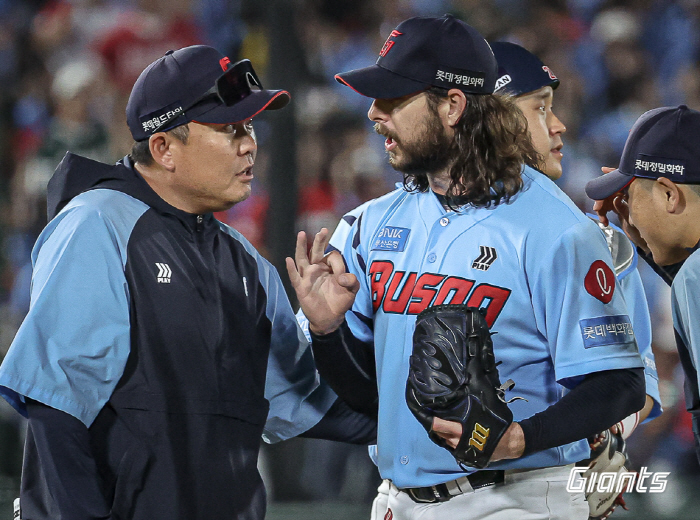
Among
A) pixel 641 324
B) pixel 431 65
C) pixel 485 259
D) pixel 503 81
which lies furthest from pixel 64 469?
pixel 503 81

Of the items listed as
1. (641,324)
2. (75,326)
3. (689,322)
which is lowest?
(641,324)

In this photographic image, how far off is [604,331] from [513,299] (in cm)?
23

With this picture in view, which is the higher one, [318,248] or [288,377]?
Result: [318,248]

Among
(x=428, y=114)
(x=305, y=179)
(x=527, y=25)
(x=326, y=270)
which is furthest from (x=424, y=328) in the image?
(x=527, y=25)

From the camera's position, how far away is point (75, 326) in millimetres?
2275

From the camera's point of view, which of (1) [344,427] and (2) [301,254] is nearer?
(2) [301,254]

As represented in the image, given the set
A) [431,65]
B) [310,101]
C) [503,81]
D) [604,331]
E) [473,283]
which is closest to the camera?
[604,331]

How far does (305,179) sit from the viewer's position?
253 inches

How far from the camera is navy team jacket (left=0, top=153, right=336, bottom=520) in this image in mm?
2271

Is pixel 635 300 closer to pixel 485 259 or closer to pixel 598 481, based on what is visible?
pixel 598 481

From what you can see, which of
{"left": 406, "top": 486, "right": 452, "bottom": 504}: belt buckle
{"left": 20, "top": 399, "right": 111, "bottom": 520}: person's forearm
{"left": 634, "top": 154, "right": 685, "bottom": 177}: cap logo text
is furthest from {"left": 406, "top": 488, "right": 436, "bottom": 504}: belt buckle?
{"left": 634, "top": 154, "right": 685, "bottom": 177}: cap logo text

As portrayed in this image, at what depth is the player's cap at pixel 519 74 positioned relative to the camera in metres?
3.10

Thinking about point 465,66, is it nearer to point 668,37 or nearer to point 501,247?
point 501,247

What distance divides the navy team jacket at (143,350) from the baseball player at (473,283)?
262mm
